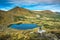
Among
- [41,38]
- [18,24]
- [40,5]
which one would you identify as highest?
[40,5]

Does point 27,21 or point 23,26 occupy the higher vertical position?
point 27,21

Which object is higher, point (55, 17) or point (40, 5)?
point (40, 5)

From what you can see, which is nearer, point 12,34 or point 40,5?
point 12,34

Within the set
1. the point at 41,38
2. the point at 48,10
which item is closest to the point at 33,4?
the point at 48,10

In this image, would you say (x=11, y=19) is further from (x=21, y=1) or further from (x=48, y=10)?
(x=48, y=10)

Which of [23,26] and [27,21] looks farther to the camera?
[27,21]

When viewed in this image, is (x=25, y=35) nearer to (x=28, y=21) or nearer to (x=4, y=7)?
(x=28, y=21)

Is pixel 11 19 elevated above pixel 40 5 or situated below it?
below

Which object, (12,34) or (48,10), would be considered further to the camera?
(48,10)

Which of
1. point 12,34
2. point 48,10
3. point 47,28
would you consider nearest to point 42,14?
point 48,10
